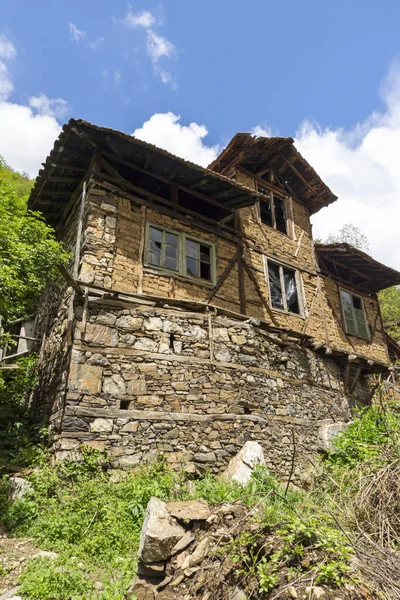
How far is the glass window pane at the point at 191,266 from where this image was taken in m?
9.50

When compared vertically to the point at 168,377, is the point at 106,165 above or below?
above

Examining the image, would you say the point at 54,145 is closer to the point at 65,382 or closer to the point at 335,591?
the point at 65,382

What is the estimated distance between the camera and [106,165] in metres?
9.09

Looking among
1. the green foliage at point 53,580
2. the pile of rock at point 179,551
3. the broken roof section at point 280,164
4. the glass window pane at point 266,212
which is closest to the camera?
the pile of rock at point 179,551

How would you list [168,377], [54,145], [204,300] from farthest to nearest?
[204,300]
[54,145]
[168,377]

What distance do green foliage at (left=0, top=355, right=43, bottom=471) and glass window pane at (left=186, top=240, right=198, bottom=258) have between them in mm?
4875

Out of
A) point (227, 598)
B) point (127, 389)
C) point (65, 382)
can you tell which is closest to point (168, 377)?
point (127, 389)

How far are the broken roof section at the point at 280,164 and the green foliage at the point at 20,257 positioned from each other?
6982 millimetres

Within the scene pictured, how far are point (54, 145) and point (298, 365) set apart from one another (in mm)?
7911

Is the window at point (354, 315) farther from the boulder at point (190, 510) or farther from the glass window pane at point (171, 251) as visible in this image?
the boulder at point (190, 510)

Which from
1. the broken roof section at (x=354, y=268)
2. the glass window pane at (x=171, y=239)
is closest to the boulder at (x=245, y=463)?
the glass window pane at (x=171, y=239)

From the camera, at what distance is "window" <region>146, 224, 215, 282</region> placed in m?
9.06

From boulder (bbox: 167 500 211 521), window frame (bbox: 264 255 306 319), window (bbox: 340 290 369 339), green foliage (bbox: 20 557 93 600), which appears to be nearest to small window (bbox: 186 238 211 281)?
window frame (bbox: 264 255 306 319)

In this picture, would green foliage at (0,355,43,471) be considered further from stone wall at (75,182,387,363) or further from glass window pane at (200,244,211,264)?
glass window pane at (200,244,211,264)
